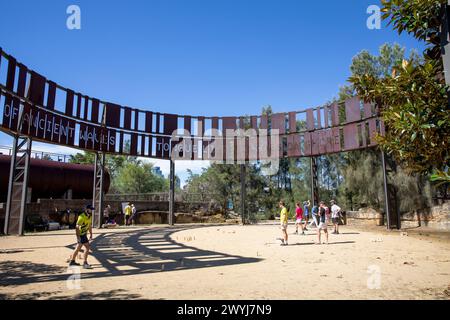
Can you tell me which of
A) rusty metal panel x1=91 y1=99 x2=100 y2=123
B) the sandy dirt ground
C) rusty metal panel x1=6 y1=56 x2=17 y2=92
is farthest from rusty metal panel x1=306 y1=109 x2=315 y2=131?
rusty metal panel x1=6 y1=56 x2=17 y2=92

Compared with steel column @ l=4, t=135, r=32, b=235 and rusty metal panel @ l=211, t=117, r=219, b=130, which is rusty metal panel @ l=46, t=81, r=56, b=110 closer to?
steel column @ l=4, t=135, r=32, b=235

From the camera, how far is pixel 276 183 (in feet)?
188

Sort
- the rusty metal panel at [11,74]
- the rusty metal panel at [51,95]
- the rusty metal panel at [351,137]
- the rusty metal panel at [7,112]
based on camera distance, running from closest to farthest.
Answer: the rusty metal panel at [7,112] → the rusty metal panel at [11,74] → the rusty metal panel at [51,95] → the rusty metal panel at [351,137]

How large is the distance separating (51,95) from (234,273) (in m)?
17.3

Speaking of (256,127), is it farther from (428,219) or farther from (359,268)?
(359,268)

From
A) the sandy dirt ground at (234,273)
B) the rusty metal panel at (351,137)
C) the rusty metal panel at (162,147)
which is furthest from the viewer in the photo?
the rusty metal panel at (162,147)

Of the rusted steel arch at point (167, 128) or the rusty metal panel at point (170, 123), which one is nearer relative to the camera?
the rusted steel arch at point (167, 128)

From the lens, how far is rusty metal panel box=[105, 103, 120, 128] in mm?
23953

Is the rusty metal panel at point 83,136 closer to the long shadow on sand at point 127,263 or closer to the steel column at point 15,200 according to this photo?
the steel column at point 15,200

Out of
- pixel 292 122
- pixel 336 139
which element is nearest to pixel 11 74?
pixel 292 122

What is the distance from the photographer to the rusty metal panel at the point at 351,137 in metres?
22.2

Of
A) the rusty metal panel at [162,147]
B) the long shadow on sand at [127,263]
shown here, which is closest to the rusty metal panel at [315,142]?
the rusty metal panel at [162,147]

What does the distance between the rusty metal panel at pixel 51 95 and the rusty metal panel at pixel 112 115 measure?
4.81 m

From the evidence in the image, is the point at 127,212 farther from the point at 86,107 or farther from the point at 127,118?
the point at 86,107
